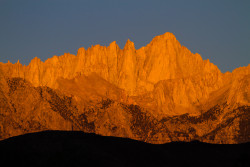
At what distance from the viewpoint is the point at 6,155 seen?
151500mm

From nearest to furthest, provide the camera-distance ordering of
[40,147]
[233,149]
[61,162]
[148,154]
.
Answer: [61,162], [40,147], [148,154], [233,149]

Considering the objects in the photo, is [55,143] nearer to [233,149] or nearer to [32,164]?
[32,164]

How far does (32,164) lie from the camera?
148625 mm

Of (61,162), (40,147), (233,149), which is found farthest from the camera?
(233,149)

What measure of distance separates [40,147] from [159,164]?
32.3m

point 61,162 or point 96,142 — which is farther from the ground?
point 96,142

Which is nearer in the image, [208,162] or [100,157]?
[100,157]

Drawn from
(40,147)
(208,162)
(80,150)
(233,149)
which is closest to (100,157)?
(80,150)

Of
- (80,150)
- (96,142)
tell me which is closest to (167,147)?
(96,142)

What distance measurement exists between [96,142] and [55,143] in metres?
13.6

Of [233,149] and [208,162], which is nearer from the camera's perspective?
[208,162]

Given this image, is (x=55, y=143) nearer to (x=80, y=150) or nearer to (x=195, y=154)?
(x=80, y=150)

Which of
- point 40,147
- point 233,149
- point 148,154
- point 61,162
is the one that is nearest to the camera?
point 61,162

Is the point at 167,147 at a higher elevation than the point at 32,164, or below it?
higher
